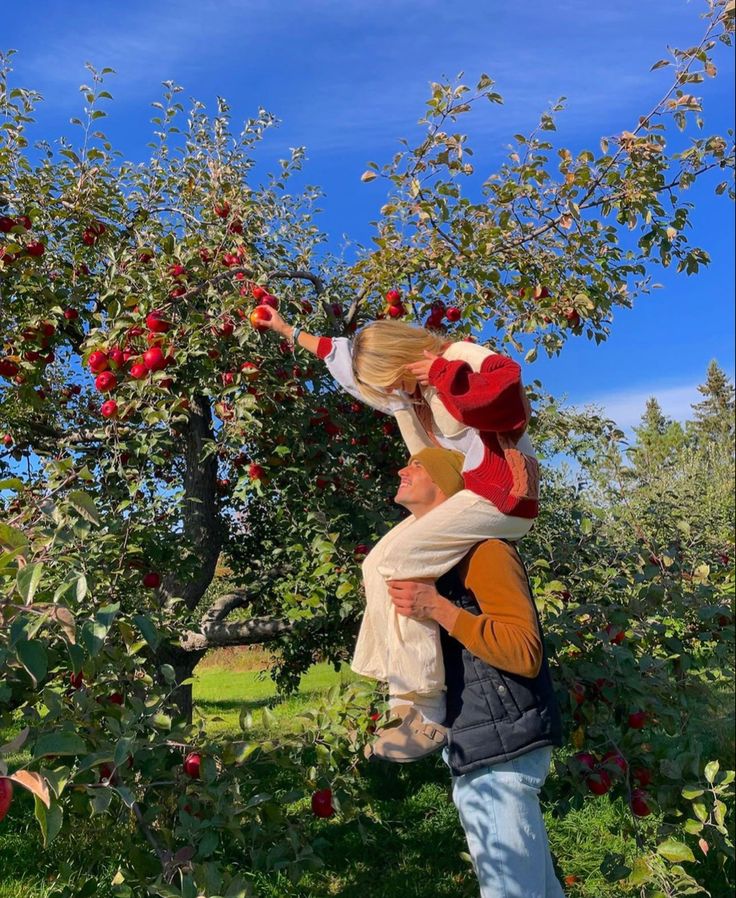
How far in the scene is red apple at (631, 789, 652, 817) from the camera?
2.49 metres

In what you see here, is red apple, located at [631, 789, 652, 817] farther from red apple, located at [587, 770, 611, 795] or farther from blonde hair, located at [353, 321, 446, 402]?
blonde hair, located at [353, 321, 446, 402]

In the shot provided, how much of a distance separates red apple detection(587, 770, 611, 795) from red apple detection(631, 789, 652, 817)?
12 centimetres

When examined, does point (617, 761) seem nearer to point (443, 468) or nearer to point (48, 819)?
point (443, 468)

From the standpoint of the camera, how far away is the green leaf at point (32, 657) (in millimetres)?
1318

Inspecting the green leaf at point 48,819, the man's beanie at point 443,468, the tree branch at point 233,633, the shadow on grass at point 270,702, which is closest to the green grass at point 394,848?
the tree branch at point 233,633

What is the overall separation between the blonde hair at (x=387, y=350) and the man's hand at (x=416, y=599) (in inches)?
22.6

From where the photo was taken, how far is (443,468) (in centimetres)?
190

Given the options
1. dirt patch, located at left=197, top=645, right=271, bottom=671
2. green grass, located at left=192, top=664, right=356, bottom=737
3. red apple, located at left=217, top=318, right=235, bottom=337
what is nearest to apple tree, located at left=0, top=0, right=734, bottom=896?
red apple, located at left=217, top=318, right=235, bottom=337

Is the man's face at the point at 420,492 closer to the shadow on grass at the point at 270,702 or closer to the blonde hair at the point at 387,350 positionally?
the blonde hair at the point at 387,350

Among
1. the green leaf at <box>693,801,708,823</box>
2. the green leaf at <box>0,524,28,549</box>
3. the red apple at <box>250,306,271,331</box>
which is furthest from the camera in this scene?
the red apple at <box>250,306,271,331</box>

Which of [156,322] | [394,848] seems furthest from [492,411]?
[394,848]

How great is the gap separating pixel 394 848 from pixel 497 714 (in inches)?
104

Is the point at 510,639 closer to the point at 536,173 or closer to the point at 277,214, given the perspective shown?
the point at 536,173

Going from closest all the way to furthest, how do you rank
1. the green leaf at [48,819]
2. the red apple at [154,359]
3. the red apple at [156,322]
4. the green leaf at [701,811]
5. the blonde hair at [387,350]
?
the green leaf at [48,819]
the blonde hair at [387,350]
the green leaf at [701,811]
the red apple at [154,359]
the red apple at [156,322]
